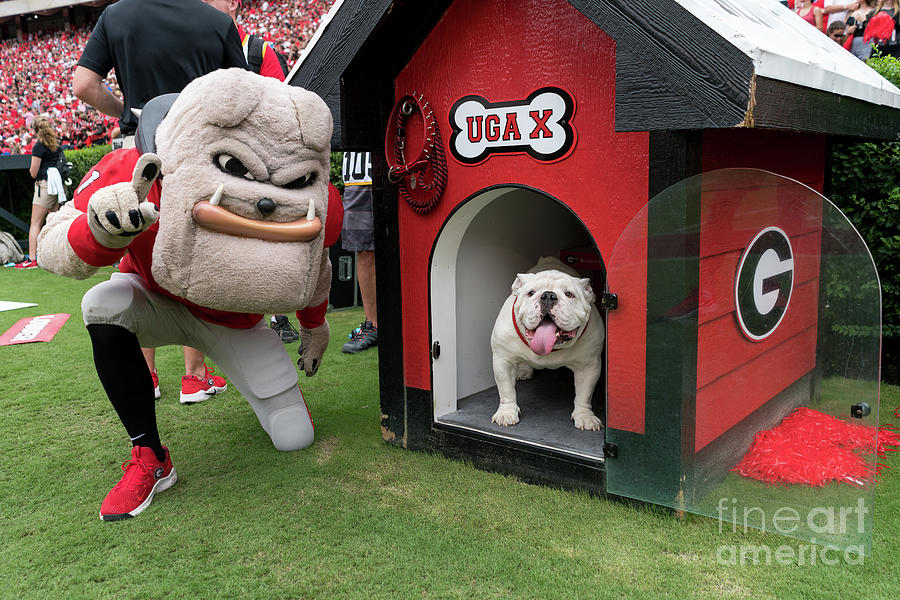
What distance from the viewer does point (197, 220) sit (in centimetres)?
228

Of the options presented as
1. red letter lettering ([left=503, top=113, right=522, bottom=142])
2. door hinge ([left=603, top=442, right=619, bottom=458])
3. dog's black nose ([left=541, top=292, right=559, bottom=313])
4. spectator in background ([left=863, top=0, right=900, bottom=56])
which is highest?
spectator in background ([left=863, top=0, right=900, bottom=56])

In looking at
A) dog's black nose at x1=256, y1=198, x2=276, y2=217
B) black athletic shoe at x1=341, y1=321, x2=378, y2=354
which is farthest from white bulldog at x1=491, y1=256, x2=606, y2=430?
black athletic shoe at x1=341, y1=321, x2=378, y2=354

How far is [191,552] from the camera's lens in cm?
231

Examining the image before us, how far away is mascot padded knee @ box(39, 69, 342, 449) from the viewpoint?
2.26m

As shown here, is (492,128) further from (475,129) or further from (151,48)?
(151,48)

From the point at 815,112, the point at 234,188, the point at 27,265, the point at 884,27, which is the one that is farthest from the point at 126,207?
the point at 27,265

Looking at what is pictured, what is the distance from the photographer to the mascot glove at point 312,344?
10.7 feet

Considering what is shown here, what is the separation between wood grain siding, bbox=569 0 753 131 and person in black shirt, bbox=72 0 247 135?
175 centimetres

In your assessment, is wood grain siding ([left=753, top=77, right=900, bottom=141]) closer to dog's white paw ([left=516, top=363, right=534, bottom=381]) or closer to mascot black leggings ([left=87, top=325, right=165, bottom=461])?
dog's white paw ([left=516, top=363, right=534, bottom=381])

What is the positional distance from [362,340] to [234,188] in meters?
2.71

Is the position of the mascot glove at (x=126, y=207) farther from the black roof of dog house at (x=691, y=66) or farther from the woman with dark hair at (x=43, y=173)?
the woman with dark hair at (x=43, y=173)

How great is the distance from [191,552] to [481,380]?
1.64 meters

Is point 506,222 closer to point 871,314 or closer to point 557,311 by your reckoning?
point 557,311

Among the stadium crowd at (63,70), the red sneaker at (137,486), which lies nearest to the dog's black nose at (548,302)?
the red sneaker at (137,486)
